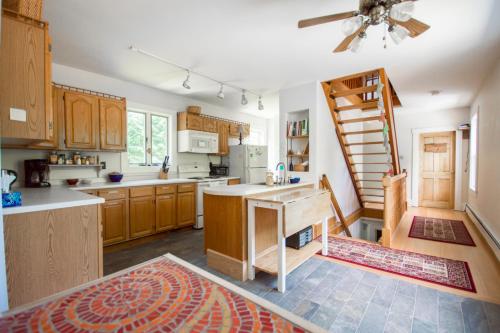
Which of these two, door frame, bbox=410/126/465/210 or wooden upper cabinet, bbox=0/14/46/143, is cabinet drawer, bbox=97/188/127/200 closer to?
wooden upper cabinet, bbox=0/14/46/143

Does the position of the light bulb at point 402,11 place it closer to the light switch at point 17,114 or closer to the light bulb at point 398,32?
the light bulb at point 398,32

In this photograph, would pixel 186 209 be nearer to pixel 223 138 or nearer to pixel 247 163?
pixel 247 163

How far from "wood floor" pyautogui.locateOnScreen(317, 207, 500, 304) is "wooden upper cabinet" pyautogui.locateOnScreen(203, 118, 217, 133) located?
3.51 metres

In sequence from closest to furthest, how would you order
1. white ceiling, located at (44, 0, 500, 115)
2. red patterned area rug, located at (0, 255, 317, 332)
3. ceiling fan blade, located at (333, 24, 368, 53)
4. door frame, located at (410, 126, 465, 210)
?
red patterned area rug, located at (0, 255, 317, 332) < ceiling fan blade, located at (333, 24, 368, 53) < white ceiling, located at (44, 0, 500, 115) < door frame, located at (410, 126, 465, 210)

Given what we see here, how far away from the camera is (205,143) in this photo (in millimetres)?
4629

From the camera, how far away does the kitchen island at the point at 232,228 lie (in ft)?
7.73

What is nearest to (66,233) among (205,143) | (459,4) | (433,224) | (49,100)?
(49,100)

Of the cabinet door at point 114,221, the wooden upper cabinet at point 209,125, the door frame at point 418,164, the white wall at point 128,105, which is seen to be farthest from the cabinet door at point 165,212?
the door frame at point 418,164

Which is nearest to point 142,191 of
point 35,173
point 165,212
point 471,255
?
point 165,212

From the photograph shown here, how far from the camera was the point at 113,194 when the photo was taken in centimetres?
315

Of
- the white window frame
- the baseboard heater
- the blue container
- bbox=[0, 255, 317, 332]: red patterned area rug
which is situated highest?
the white window frame

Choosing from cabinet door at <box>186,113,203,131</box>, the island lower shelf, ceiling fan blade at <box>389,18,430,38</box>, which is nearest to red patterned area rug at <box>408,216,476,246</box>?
the island lower shelf

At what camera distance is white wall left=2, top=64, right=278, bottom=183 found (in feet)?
9.97

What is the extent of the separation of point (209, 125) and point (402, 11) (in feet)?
12.4
